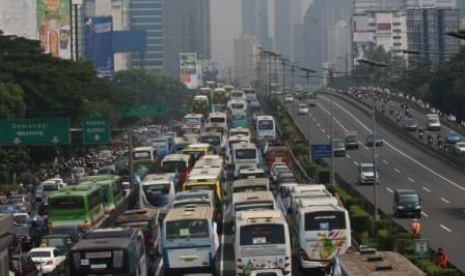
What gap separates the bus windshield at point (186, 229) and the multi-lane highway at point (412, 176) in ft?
22.5

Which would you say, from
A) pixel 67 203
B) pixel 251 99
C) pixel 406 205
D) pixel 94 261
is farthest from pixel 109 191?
pixel 251 99

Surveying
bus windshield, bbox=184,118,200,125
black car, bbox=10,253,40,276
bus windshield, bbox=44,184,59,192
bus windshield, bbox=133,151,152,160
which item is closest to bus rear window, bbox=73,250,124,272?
black car, bbox=10,253,40,276

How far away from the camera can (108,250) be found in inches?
1037

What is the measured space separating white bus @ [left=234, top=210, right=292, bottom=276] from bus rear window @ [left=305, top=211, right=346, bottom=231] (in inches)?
89.7

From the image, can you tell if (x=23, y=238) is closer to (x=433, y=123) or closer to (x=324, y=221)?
(x=324, y=221)

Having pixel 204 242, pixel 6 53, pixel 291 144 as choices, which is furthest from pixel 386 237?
pixel 6 53

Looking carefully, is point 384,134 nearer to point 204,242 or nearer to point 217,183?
point 217,183

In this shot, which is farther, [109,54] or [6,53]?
[109,54]

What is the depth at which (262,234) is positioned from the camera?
98.0 ft

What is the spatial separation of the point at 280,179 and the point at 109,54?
81.9 metres

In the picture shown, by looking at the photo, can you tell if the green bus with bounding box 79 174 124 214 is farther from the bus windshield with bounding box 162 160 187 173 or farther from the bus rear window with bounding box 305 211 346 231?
the bus rear window with bounding box 305 211 346 231

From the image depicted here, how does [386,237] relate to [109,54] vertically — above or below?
below

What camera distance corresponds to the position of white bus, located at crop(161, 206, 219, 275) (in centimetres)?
3058

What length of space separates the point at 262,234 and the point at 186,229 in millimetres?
2099
